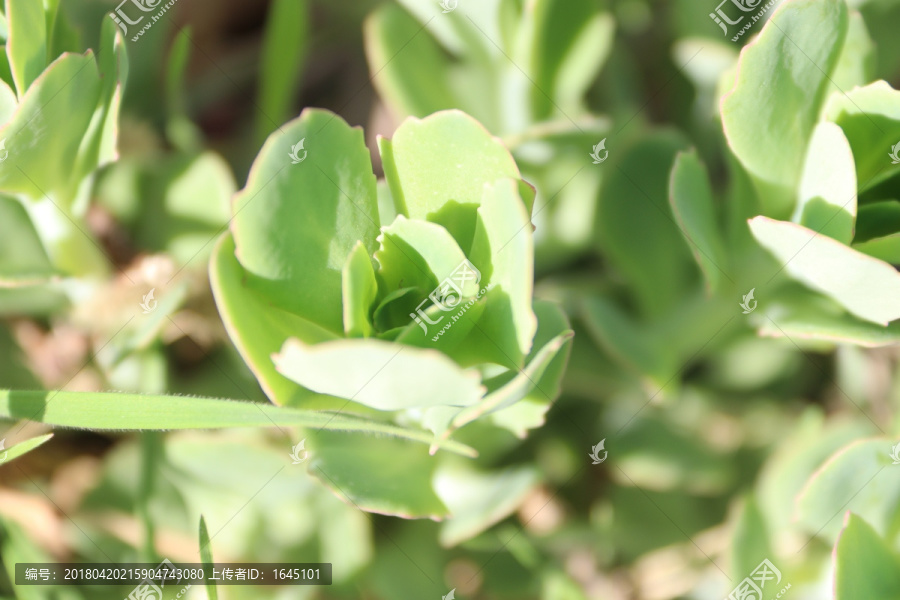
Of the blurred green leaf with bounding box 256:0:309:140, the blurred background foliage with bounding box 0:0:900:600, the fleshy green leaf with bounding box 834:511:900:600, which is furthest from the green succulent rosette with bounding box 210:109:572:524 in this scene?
the blurred green leaf with bounding box 256:0:309:140

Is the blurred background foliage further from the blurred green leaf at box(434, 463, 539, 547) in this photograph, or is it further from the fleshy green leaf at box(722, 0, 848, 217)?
the fleshy green leaf at box(722, 0, 848, 217)

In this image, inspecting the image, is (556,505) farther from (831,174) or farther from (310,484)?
(831,174)

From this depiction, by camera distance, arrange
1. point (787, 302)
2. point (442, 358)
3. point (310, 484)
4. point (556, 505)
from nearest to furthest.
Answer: point (442, 358) → point (787, 302) → point (310, 484) → point (556, 505)

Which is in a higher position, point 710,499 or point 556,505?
point 556,505

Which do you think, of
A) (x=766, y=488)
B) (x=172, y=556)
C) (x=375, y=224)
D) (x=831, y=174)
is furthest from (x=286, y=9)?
(x=766, y=488)

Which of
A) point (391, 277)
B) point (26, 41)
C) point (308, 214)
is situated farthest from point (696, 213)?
point (26, 41)

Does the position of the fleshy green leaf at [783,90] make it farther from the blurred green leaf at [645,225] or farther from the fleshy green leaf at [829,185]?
the blurred green leaf at [645,225]

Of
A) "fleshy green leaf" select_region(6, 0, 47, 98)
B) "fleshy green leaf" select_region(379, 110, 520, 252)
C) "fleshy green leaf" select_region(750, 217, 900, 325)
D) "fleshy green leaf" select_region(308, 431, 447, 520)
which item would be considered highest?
"fleshy green leaf" select_region(6, 0, 47, 98)
